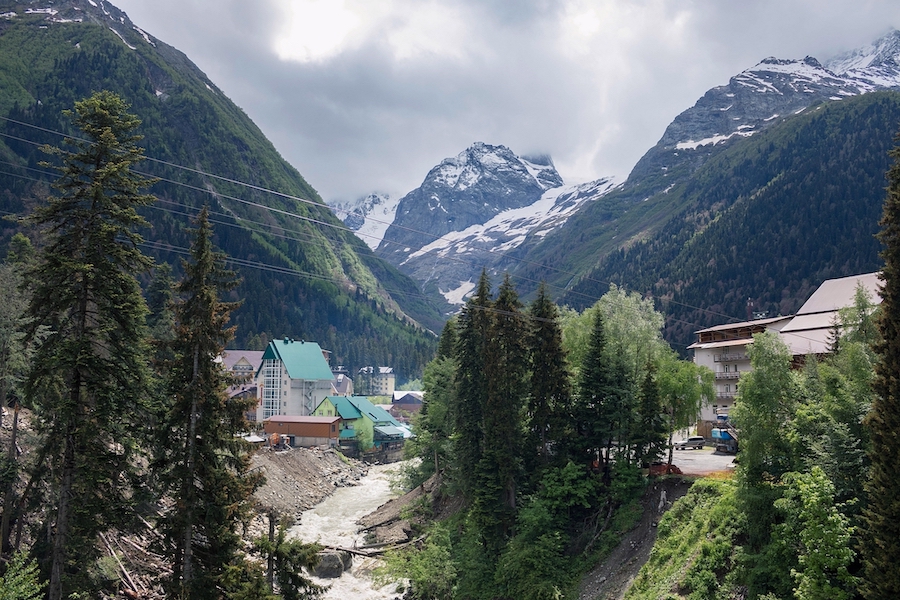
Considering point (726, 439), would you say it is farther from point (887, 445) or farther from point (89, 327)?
point (89, 327)

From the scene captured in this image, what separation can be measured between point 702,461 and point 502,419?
15041 millimetres

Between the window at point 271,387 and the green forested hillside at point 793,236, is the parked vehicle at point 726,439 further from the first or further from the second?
the green forested hillside at point 793,236

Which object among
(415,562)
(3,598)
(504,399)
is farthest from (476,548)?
(3,598)

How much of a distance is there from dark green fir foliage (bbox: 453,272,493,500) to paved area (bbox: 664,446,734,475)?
1351 cm

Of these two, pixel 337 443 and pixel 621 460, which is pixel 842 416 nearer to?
pixel 621 460

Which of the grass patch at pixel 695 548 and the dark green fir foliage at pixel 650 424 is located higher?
the dark green fir foliage at pixel 650 424

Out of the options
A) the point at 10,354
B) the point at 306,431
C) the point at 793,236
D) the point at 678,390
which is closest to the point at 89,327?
the point at 10,354

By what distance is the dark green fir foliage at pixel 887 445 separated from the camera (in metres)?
18.2

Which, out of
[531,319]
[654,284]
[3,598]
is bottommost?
[3,598]

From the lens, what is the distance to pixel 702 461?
140ft

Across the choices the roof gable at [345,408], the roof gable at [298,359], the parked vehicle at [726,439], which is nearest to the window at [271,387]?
the roof gable at [298,359]

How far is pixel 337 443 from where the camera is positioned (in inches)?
3964

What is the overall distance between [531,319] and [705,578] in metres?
18.0

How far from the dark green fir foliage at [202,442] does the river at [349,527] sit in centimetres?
2044
